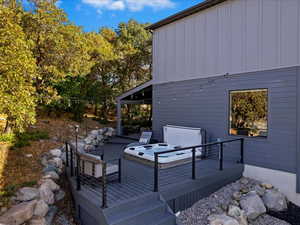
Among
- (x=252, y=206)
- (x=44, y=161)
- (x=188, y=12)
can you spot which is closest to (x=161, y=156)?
(x=252, y=206)

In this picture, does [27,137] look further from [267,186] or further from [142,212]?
[267,186]

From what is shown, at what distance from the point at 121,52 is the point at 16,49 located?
10.0m

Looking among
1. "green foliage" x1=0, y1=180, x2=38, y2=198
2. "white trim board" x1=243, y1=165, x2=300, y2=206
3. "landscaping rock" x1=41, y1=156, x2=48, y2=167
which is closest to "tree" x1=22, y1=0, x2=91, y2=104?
"landscaping rock" x1=41, y1=156, x2=48, y2=167

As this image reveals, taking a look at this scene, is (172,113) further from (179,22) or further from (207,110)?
(179,22)

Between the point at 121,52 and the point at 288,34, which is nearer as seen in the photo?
the point at 288,34

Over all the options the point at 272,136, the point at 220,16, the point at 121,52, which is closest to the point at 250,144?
the point at 272,136

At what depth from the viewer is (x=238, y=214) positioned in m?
4.32

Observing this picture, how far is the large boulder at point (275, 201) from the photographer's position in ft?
16.5

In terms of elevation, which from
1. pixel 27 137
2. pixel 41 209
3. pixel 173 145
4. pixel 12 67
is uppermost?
pixel 12 67

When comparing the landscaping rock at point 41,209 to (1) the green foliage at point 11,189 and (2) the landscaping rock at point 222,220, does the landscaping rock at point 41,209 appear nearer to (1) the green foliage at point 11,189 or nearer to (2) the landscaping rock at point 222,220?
(1) the green foliage at point 11,189

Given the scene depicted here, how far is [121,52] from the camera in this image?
14391 mm

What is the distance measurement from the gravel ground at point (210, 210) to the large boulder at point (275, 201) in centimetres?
39

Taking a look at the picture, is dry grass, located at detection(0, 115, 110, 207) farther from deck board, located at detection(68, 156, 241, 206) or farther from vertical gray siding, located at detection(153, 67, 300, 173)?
vertical gray siding, located at detection(153, 67, 300, 173)

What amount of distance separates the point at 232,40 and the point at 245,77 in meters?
1.29
